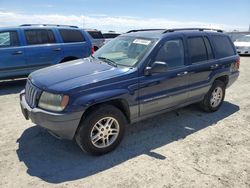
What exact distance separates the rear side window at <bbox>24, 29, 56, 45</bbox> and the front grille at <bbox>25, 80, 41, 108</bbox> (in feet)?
14.0

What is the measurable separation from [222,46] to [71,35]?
16.4ft

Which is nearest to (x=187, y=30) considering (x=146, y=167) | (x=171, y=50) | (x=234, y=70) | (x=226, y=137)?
(x=171, y=50)

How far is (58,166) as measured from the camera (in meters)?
3.60

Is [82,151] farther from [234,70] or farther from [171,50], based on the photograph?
[234,70]

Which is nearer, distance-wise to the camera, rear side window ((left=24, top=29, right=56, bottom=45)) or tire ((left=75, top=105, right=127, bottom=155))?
tire ((left=75, top=105, right=127, bottom=155))

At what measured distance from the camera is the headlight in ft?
11.2

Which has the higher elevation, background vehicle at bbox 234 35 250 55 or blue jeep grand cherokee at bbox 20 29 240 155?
blue jeep grand cherokee at bbox 20 29 240 155

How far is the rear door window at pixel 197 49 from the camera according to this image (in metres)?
4.94

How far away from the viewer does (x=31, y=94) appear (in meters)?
3.89

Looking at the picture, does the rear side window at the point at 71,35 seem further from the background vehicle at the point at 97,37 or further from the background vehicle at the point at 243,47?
the background vehicle at the point at 243,47

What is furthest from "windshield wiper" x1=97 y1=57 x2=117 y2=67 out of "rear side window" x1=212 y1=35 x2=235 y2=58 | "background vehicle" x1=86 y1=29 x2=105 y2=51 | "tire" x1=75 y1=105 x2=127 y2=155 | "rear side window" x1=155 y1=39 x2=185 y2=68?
"background vehicle" x1=86 y1=29 x2=105 y2=51

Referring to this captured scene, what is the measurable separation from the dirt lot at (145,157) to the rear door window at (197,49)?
124cm

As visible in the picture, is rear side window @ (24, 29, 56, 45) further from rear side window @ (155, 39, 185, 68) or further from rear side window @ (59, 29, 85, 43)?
rear side window @ (155, 39, 185, 68)

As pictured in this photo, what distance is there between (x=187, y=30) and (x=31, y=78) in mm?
3118
